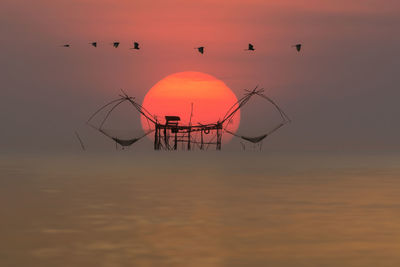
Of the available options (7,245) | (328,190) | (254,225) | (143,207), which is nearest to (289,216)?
(254,225)

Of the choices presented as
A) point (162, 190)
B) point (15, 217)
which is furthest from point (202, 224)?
point (162, 190)

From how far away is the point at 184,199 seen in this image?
4788cm

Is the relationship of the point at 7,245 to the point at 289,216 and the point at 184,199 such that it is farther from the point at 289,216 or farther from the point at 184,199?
the point at 184,199

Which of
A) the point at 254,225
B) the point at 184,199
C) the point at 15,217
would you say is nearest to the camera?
the point at 254,225

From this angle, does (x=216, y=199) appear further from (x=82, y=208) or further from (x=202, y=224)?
(x=202, y=224)

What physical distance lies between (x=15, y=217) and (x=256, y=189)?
28.1 m

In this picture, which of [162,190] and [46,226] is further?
[162,190]

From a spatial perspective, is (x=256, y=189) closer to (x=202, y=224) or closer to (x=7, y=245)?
(x=202, y=224)

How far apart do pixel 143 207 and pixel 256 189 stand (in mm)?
20138

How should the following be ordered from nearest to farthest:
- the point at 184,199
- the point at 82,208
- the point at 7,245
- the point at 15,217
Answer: the point at 7,245, the point at 15,217, the point at 82,208, the point at 184,199

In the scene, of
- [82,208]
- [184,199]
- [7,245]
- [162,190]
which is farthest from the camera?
[162,190]

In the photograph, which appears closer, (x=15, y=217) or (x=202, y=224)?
(x=202, y=224)

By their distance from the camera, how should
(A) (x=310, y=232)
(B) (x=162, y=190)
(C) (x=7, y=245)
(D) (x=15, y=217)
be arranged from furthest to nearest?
1. (B) (x=162, y=190)
2. (D) (x=15, y=217)
3. (A) (x=310, y=232)
4. (C) (x=7, y=245)

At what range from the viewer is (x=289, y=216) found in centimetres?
3662
